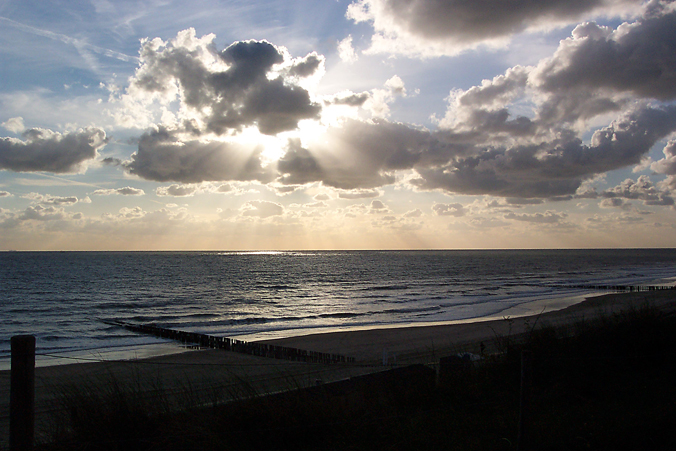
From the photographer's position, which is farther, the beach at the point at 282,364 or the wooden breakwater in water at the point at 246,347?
the wooden breakwater in water at the point at 246,347

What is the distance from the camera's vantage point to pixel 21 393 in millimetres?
4301

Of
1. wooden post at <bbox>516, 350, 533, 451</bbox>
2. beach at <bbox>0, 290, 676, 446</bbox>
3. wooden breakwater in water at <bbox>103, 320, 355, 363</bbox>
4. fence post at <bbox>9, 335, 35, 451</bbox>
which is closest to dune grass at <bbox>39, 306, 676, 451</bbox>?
wooden post at <bbox>516, 350, 533, 451</bbox>

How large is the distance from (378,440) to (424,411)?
137 centimetres

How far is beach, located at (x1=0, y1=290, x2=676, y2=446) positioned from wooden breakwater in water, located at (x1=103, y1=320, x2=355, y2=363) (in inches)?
20.1

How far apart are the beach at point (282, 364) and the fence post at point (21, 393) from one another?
3.05 metres

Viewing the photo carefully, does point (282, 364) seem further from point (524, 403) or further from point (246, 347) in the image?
point (524, 403)

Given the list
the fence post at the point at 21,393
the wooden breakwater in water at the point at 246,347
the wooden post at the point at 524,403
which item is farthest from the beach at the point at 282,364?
the wooden post at the point at 524,403

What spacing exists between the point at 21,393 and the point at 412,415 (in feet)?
16.1

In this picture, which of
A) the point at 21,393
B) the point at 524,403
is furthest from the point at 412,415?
the point at 21,393

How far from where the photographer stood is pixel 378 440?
581 cm

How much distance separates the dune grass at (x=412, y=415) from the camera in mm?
5562

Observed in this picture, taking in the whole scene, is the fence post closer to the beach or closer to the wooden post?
the beach

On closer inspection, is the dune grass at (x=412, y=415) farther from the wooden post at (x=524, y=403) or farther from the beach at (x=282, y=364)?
the beach at (x=282, y=364)

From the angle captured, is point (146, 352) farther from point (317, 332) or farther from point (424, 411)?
point (424, 411)
